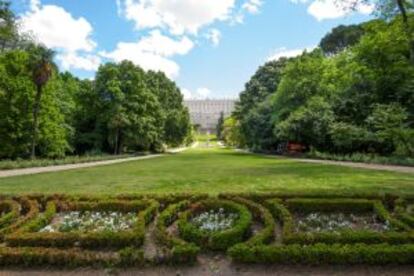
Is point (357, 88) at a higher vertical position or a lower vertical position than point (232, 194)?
higher

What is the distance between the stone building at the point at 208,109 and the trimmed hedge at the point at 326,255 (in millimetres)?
169260

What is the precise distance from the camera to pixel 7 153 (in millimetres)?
30625

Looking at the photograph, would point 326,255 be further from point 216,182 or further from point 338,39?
point 338,39

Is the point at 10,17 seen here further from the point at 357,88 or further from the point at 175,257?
the point at 357,88

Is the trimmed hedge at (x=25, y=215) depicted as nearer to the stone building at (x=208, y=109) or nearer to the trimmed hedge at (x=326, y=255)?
the trimmed hedge at (x=326, y=255)

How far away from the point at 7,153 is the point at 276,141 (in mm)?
24939

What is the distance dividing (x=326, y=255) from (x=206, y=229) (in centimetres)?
189

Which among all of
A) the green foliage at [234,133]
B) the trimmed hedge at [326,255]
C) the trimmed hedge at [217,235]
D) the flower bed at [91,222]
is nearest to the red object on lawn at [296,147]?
the green foliage at [234,133]

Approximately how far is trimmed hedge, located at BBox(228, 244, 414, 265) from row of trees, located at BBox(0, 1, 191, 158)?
25602 millimetres

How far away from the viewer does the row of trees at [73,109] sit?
30.9 m

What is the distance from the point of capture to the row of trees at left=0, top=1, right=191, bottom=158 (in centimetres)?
3086

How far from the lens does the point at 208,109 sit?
19200 cm

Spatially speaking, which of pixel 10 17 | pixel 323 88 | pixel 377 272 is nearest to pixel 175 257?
pixel 377 272

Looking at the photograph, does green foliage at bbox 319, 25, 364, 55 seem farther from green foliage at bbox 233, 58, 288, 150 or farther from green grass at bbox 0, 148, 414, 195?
green grass at bbox 0, 148, 414, 195
